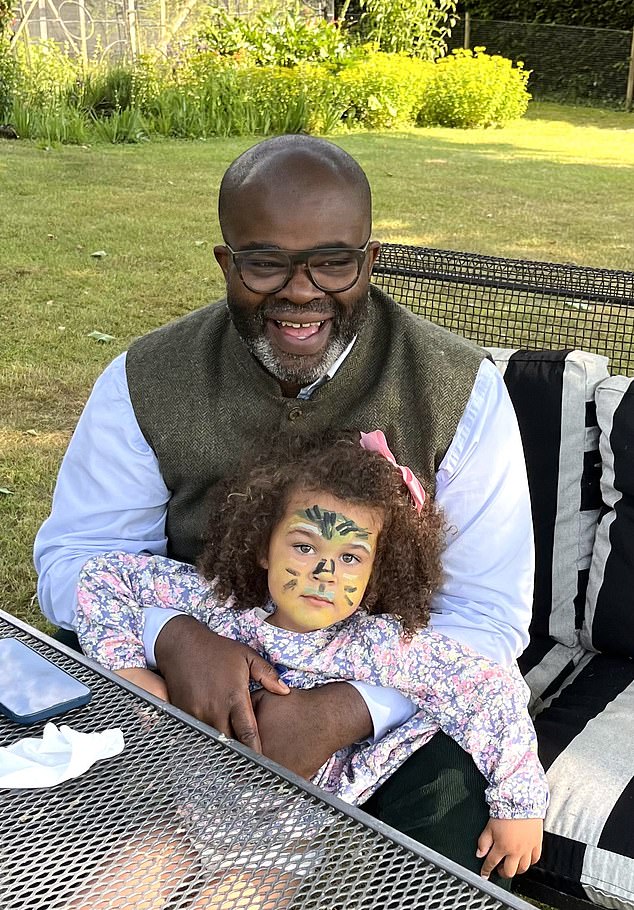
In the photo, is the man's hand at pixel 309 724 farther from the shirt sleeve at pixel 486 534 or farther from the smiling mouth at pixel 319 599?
the shirt sleeve at pixel 486 534

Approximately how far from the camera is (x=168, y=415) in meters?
2.38

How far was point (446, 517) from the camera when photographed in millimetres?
2303

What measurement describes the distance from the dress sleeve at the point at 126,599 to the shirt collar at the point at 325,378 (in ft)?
1.50

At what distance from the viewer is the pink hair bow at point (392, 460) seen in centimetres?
214

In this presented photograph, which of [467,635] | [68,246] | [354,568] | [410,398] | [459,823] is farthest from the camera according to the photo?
[68,246]

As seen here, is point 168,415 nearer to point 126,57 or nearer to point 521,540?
point 521,540

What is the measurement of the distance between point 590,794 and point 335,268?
1.21 m

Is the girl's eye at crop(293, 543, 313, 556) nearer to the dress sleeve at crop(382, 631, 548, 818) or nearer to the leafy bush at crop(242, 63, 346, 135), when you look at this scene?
the dress sleeve at crop(382, 631, 548, 818)

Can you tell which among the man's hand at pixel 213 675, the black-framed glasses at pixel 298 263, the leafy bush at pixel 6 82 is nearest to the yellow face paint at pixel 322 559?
the man's hand at pixel 213 675

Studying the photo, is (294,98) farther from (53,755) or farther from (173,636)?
(53,755)

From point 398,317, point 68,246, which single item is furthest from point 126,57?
point 398,317

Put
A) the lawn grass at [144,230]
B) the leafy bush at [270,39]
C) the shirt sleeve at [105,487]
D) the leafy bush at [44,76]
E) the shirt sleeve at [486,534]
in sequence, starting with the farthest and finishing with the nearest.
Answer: the leafy bush at [270,39]
the leafy bush at [44,76]
the lawn grass at [144,230]
the shirt sleeve at [105,487]
the shirt sleeve at [486,534]

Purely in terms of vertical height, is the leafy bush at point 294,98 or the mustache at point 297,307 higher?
the leafy bush at point 294,98

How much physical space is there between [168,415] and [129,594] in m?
0.41
